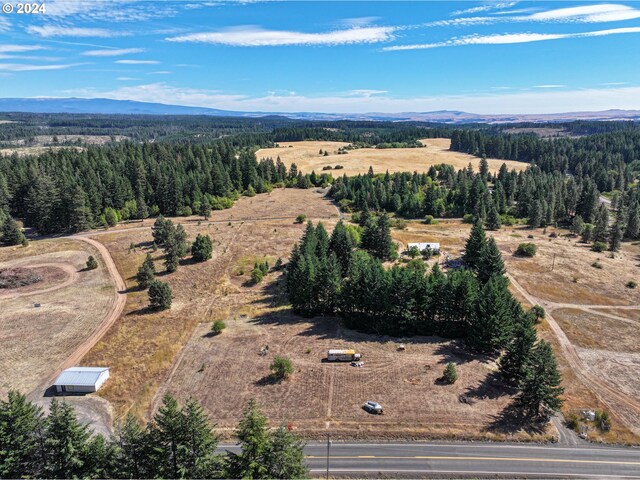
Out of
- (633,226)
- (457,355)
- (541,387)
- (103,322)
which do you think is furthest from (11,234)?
(633,226)

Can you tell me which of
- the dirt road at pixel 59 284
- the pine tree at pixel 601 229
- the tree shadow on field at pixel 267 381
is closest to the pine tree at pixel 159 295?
the dirt road at pixel 59 284

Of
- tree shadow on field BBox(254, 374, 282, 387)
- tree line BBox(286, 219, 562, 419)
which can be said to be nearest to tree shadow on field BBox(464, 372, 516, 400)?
tree line BBox(286, 219, 562, 419)

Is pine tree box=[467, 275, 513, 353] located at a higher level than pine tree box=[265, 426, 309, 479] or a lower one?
lower

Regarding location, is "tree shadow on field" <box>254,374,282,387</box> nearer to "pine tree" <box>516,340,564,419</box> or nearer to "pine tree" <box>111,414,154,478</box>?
"pine tree" <box>111,414,154,478</box>

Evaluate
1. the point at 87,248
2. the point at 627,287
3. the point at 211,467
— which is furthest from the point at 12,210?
the point at 627,287

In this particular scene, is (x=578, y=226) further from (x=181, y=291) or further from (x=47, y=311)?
(x=47, y=311)

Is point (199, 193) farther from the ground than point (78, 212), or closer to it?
farther from the ground
